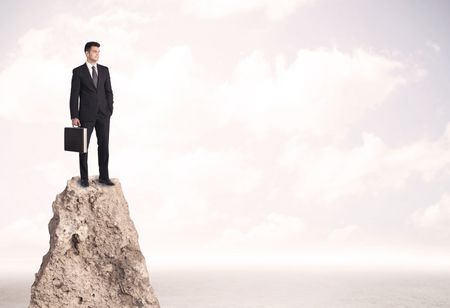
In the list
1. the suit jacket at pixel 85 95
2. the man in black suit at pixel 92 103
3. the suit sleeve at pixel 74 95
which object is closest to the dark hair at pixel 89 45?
the man in black suit at pixel 92 103

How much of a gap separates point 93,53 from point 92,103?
3.24 ft

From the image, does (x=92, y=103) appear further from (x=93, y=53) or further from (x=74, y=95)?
(x=93, y=53)

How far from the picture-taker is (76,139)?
11.3 meters

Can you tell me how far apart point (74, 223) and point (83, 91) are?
2620 mm

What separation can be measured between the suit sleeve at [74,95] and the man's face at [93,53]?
425mm

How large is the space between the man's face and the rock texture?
8.01ft

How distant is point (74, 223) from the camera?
1132 cm

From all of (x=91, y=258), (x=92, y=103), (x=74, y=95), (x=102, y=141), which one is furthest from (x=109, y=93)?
(x=91, y=258)

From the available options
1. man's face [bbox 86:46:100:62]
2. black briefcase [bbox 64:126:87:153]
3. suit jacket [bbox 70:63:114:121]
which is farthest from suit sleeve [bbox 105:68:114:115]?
black briefcase [bbox 64:126:87:153]

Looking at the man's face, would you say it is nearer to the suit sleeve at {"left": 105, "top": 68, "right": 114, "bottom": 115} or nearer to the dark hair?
the dark hair

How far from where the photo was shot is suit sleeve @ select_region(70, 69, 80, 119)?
1165 centimetres

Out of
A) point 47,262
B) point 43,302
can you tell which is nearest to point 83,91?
point 47,262

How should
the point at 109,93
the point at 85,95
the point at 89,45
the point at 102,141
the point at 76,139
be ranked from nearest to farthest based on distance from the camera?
the point at 76,139, the point at 89,45, the point at 85,95, the point at 102,141, the point at 109,93

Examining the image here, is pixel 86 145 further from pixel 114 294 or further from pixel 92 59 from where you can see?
pixel 114 294
